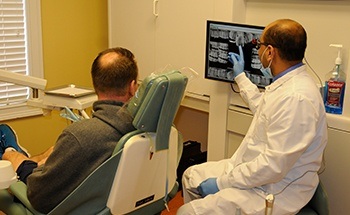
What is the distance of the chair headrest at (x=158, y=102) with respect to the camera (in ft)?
5.17

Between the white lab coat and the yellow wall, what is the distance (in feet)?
6.05

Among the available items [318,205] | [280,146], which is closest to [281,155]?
[280,146]

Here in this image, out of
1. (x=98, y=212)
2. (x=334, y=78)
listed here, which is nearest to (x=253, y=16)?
(x=334, y=78)

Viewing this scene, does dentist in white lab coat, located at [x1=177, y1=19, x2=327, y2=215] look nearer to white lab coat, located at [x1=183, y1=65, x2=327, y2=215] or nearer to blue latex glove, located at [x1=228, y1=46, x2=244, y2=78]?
white lab coat, located at [x1=183, y1=65, x2=327, y2=215]

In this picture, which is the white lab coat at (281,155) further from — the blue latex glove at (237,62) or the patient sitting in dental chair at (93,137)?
the patient sitting in dental chair at (93,137)

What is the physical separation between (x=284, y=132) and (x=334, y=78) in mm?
573

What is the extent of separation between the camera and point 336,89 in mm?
2203

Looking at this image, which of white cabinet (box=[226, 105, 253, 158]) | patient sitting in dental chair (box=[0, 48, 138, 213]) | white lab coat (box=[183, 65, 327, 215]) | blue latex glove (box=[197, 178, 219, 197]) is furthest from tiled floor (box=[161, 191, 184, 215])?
patient sitting in dental chair (box=[0, 48, 138, 213])

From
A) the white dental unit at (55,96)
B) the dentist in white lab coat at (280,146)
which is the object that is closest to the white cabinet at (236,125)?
the dentist in white lab coat at (280,146)

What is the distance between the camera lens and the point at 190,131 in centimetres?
371

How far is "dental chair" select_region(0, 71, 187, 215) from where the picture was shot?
160 centimetres

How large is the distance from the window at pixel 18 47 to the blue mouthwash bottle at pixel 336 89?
2121 mm

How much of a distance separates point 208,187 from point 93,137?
0.71 meters

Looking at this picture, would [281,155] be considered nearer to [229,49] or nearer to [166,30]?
[229,49]
